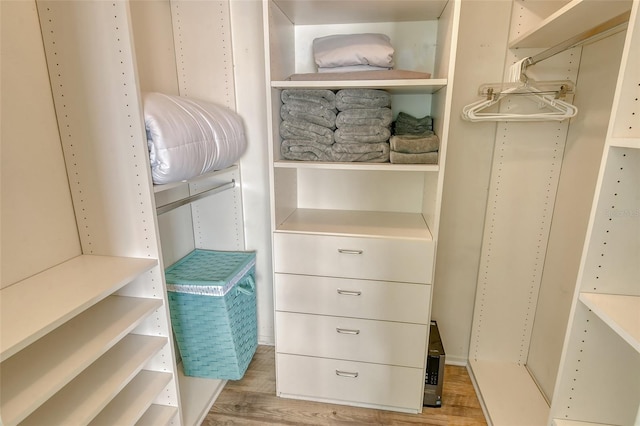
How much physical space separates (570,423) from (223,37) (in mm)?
2050

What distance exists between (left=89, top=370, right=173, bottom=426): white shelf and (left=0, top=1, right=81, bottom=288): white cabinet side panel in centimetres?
50

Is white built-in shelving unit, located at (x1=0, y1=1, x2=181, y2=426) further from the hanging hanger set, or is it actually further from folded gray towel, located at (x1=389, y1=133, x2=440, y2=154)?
the hanging hanger set

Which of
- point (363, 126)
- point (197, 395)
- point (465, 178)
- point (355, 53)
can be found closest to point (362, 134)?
point (363, 126)

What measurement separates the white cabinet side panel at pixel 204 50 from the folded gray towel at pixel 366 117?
2.25 feet

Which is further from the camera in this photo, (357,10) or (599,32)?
(357,10)

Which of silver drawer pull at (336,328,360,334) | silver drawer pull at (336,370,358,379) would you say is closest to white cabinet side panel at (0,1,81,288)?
silver drawer pull at (336,328,360,334)

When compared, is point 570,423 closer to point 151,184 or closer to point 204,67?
point 151,184

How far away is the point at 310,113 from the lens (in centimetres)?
148

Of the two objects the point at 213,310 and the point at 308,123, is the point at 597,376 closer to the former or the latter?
the point at 308,123

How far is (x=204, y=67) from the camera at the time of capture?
5.64ft

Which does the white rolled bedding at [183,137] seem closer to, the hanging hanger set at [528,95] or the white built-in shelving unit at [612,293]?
the hanging hanger set at [528,95]

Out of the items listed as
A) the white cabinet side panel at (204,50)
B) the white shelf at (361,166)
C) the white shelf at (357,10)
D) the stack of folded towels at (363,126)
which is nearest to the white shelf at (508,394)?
the white shelf at (361,166)

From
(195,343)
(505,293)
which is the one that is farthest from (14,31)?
(505,293)

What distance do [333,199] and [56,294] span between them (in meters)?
1.28
